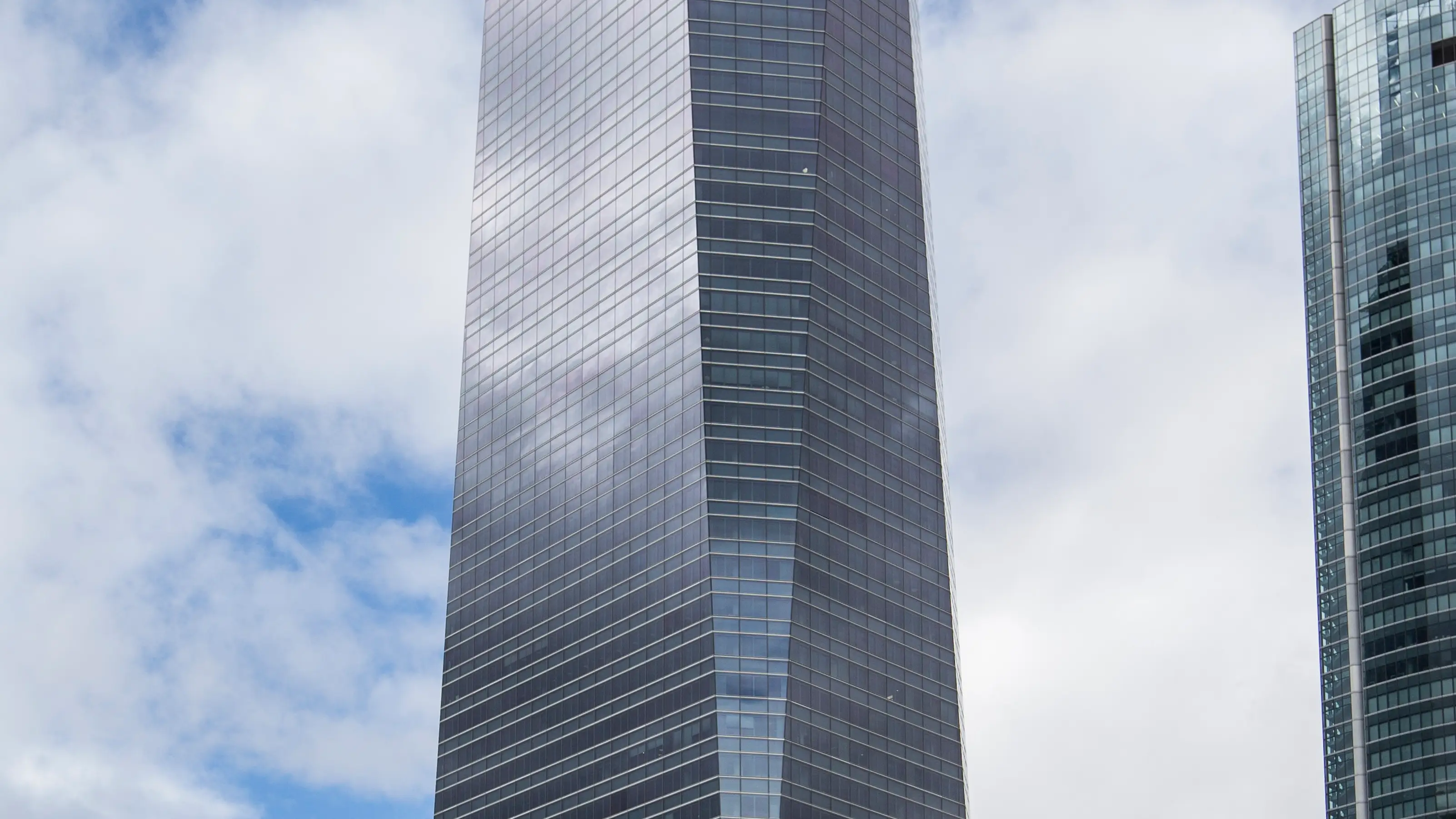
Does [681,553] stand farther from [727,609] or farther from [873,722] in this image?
[873,722]

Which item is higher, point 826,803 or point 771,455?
point 771,455

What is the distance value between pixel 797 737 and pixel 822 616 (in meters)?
12.9

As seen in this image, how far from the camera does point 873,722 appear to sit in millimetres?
196250

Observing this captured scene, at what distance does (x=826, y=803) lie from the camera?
614ft

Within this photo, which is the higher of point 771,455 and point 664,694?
point 771,455

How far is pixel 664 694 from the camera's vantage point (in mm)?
191875

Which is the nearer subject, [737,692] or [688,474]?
[737,692]

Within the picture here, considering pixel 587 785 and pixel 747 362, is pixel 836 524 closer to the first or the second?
pixel 747 362

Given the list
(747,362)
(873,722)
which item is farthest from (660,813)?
(747,362)

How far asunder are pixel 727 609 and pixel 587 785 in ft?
76.8

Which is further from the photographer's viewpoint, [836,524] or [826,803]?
[836,524]

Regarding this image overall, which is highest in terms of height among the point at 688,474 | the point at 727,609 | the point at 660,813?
the point at 688,474

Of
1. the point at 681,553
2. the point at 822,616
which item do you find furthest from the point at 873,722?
the point at 681,553

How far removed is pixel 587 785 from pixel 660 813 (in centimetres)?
1330
